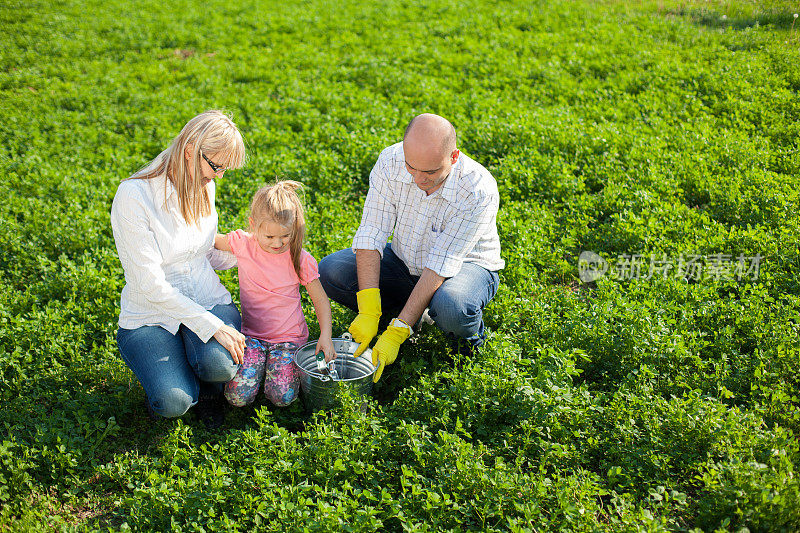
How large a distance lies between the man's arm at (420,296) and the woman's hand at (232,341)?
1.01 m

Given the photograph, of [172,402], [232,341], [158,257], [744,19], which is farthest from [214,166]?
[744,19]

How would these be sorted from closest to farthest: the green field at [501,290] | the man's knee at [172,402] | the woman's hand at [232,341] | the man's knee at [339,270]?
1. the green field at [501,290]
2. the man's knee at [172,402]
3. the woman's hand at [232,341]
4. the man's knee at [339,270]

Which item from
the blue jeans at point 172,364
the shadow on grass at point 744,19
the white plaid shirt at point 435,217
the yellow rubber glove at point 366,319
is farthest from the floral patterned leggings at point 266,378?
the shadow on grass at point 744,19

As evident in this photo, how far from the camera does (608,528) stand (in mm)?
3023

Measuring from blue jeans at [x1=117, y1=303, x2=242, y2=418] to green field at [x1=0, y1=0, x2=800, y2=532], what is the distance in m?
0.23

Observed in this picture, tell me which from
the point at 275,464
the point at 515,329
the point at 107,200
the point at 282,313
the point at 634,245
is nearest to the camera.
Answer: the point at 275,464

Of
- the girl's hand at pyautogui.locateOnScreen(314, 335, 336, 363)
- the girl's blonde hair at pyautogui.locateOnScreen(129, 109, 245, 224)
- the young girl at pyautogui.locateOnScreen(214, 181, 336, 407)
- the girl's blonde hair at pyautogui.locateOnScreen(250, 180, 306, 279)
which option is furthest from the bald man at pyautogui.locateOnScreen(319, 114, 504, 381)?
the girl's blonde hair at pyautogui.locateOnScreen(129, 109, 245, 224)

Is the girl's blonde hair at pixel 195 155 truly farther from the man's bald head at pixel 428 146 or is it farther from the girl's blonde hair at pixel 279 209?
the man's bald head at pixel 428 146

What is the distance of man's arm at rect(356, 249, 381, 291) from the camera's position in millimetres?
4258

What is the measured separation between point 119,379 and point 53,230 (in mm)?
2294

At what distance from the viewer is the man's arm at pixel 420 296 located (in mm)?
4082

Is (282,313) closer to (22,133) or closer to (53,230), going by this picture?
(53,230)

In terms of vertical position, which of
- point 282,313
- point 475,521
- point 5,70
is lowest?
point 475,521

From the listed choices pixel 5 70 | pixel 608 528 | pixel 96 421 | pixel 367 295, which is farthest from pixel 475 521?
pixel 5 70
